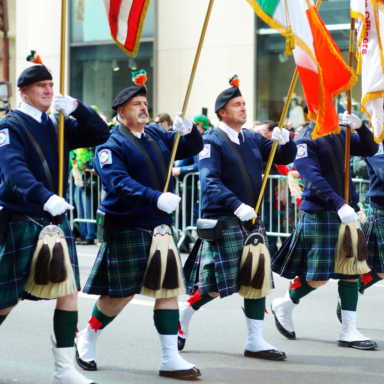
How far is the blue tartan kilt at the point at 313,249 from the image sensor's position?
5258 mm

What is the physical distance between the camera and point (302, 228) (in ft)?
17.8

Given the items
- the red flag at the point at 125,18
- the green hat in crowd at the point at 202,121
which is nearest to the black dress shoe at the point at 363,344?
the red flag at the point at 125,18

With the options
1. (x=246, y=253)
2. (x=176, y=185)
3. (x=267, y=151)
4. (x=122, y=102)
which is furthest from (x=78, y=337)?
(x=176, y=185)

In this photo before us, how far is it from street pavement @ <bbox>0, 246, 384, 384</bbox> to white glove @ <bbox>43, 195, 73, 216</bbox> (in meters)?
1.18

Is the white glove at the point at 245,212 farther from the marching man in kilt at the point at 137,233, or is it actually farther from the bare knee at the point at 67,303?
the bare knee at the point at 67,303

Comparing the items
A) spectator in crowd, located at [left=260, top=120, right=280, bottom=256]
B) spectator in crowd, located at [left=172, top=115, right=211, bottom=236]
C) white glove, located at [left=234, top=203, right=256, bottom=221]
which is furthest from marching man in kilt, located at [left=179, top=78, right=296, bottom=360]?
spectator in crowd, located at [left=172, top=115, right=211, bottom=236]

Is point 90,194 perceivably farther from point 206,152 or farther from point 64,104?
point 64,104

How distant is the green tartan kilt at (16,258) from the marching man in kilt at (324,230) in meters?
2.01

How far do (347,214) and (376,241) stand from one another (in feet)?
2.74

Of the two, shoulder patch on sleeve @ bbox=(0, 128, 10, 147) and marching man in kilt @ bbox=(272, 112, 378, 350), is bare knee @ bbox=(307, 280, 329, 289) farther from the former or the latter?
shoulder patch on sleeve @ bbox=(0, 128, 10, 147)

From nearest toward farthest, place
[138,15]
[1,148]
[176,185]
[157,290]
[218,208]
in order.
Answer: [1,148], [157,290], [138,15], [218,208], [176,185]

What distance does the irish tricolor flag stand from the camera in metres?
4.61

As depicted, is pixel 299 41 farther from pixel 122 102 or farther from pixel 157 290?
pixel 157 290

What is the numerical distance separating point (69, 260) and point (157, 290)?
0.64m
